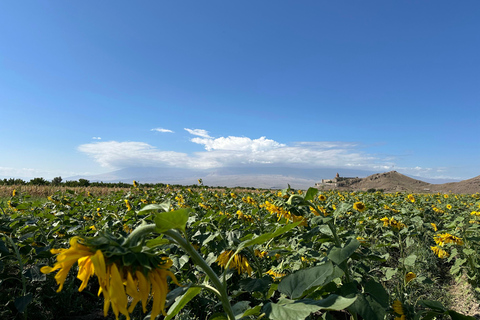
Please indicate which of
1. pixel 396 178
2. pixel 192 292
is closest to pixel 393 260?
pixel 192 292

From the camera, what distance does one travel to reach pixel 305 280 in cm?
109

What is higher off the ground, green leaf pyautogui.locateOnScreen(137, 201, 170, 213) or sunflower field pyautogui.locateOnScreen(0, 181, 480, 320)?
green leaf pyautogui.locateOnScreen(137, 201, 170, 213)

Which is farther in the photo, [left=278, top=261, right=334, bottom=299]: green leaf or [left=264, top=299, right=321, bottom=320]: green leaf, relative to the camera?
[left=278, top=261, right=334, bottom=299]: green leaf

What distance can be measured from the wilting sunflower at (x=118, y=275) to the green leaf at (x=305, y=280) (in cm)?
50

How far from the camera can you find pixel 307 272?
1124mm

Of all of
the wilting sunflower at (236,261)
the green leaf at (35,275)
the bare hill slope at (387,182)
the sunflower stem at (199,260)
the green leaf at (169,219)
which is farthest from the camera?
the bare hill slope at (387,182)

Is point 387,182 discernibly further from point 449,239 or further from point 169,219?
point 169,219

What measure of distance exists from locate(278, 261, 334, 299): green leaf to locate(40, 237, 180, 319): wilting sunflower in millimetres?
498

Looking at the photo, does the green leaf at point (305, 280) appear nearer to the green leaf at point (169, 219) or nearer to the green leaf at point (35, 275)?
the green leaf at point (169, 219)

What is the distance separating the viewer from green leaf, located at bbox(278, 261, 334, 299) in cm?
104

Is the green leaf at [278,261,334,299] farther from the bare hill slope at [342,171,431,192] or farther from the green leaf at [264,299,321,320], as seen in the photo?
the bare hill slope at [342,171,431,192]

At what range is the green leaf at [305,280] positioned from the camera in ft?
3.40

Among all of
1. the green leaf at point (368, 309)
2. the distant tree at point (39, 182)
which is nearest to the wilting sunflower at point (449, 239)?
the green leaf at point (368, 309)

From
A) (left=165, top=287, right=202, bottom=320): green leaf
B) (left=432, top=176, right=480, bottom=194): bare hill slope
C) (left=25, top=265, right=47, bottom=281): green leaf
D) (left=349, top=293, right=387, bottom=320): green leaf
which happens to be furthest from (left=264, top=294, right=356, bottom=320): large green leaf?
(left=432, top=176, right=480, bottom=194): bare hill slope
